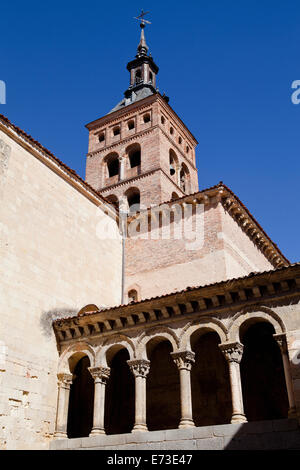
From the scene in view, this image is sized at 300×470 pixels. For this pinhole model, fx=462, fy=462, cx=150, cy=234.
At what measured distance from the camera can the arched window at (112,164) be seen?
984 inches

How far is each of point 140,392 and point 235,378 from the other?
2480mm

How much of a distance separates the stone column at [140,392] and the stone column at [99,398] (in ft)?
3.20

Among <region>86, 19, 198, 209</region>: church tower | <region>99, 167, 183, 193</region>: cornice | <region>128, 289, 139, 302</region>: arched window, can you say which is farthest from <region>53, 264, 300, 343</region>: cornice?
<region>99, 167, 183, 193</region>: cornice

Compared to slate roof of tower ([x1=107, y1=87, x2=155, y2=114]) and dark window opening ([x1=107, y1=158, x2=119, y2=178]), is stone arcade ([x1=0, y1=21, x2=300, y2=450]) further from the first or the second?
slate roof of tower ([x1=107, y1=87, x2=155, y2=114])

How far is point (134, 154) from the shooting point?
25078mm

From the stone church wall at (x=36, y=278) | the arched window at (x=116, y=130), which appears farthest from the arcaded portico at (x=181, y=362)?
the arched window at (x=116, y=130)

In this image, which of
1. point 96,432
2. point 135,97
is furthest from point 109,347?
point 135,97

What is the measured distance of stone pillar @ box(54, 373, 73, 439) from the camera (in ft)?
38.6

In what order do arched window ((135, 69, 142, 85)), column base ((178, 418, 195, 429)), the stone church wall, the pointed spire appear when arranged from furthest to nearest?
the pointed spire → arched window ((135, 69, 142, 85)) → the stone church wall → column base ((178, 418, 195, 429))

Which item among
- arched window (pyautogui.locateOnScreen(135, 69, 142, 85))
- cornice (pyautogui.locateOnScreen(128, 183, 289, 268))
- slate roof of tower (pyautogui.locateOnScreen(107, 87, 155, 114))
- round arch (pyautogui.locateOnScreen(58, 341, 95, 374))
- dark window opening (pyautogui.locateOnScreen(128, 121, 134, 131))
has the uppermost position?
arched window (pyautogui.locateOnScreen(135, 69, 142, 85))

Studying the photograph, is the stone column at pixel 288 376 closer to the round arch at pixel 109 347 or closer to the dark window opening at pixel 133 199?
the round arch at pixel 109 347

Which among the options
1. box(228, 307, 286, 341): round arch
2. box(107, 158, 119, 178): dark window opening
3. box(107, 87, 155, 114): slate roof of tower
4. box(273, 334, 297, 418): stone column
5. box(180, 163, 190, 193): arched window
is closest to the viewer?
box(273, 334, 297, 418): stone column

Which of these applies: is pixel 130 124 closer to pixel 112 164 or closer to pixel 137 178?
pixel 112 164
